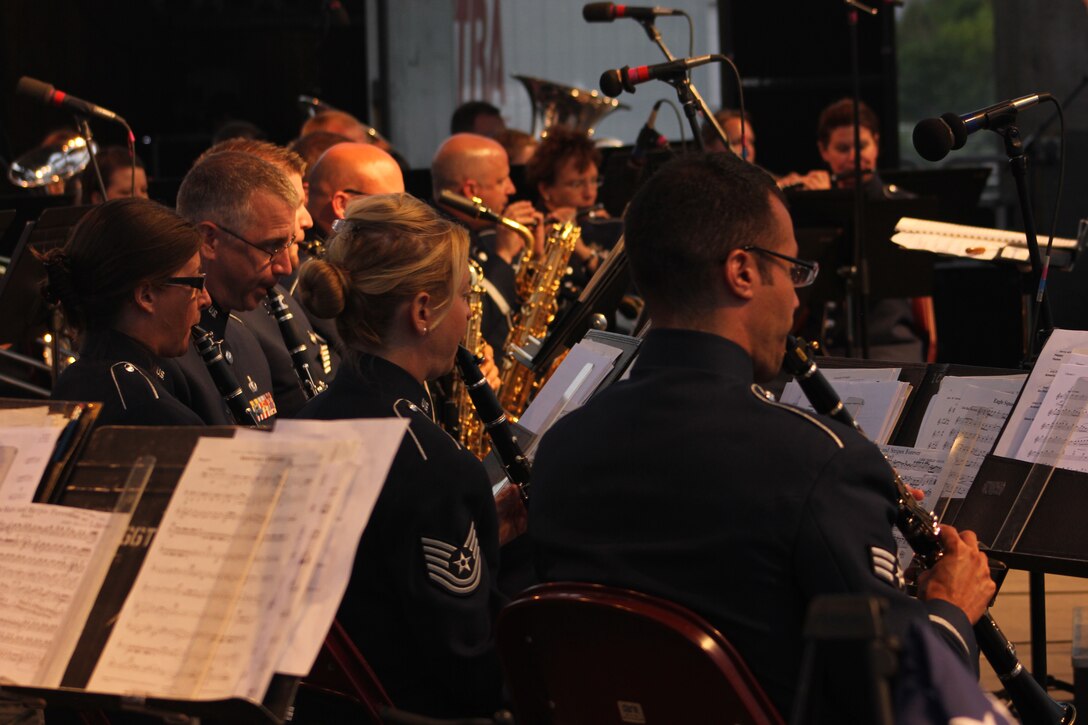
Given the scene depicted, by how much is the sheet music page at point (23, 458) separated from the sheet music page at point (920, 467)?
59.7 inches

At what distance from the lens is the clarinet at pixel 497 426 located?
2.67 m

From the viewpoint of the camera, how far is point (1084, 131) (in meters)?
8.83

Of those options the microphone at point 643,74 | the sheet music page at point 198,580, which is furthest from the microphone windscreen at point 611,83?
the sheet music page at point 198,580

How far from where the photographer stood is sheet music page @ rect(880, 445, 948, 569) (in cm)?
259

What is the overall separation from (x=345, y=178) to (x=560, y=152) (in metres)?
1.78

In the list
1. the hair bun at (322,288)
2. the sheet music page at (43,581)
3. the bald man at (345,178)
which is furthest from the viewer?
the bald man at (345,178)

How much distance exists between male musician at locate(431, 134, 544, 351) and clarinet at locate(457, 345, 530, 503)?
92.3 inches

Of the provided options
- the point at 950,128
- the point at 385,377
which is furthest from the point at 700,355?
the point at 950,128

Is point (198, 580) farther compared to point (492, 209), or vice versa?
point (492, 209)

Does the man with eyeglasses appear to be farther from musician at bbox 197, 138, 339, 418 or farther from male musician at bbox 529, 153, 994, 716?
male musician at bbox 529, 153, 994, 716

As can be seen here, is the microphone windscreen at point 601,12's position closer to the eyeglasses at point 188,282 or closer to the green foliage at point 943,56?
the eyeglasses at point 188,282

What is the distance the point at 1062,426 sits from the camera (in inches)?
97.7

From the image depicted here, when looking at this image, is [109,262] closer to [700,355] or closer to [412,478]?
[412,478]

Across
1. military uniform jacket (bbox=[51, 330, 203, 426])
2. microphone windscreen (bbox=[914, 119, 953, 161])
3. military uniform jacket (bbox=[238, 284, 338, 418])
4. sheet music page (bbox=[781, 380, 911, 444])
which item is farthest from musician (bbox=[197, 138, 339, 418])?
microphone windscreen (bbox=[914, 119, 953, 161])
